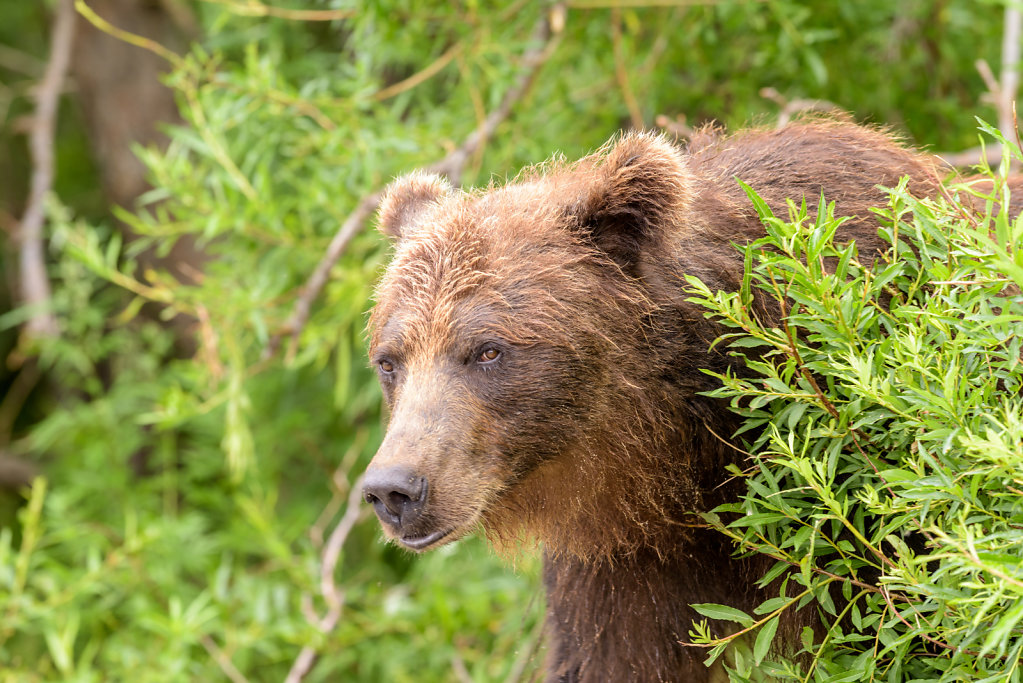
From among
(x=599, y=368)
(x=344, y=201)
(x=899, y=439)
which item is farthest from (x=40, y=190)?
(x=899, y=439)

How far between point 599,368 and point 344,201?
273 cm

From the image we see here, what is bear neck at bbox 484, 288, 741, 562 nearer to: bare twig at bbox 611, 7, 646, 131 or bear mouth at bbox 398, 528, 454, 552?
bear mouth at bbox 398, 528, 454, 552

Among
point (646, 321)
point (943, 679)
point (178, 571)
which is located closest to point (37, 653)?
point (178, 571)

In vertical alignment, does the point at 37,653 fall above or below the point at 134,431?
below

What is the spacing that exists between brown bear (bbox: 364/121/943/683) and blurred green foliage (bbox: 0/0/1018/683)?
3.16 ft

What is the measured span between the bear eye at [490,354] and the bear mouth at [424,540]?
0.43 metres

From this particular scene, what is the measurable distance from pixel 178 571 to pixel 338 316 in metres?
2.51

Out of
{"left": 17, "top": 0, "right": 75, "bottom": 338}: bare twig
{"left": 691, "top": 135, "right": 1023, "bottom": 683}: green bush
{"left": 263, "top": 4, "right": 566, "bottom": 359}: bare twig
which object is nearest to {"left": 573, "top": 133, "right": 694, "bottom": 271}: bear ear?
{"left": 691, "top": 135, "right": 1023, "bottom": 683}: green bush

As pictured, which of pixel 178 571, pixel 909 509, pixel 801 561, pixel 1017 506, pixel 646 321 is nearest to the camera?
pixel 1017 506

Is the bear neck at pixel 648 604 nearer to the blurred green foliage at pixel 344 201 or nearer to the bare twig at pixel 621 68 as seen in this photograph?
the blurred green foliage at pixel 344 201

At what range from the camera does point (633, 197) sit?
115 inches

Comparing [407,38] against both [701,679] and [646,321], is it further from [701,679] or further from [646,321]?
[701,679]

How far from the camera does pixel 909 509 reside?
2287 millimetres

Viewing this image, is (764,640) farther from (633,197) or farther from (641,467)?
Answer: (633,197)
